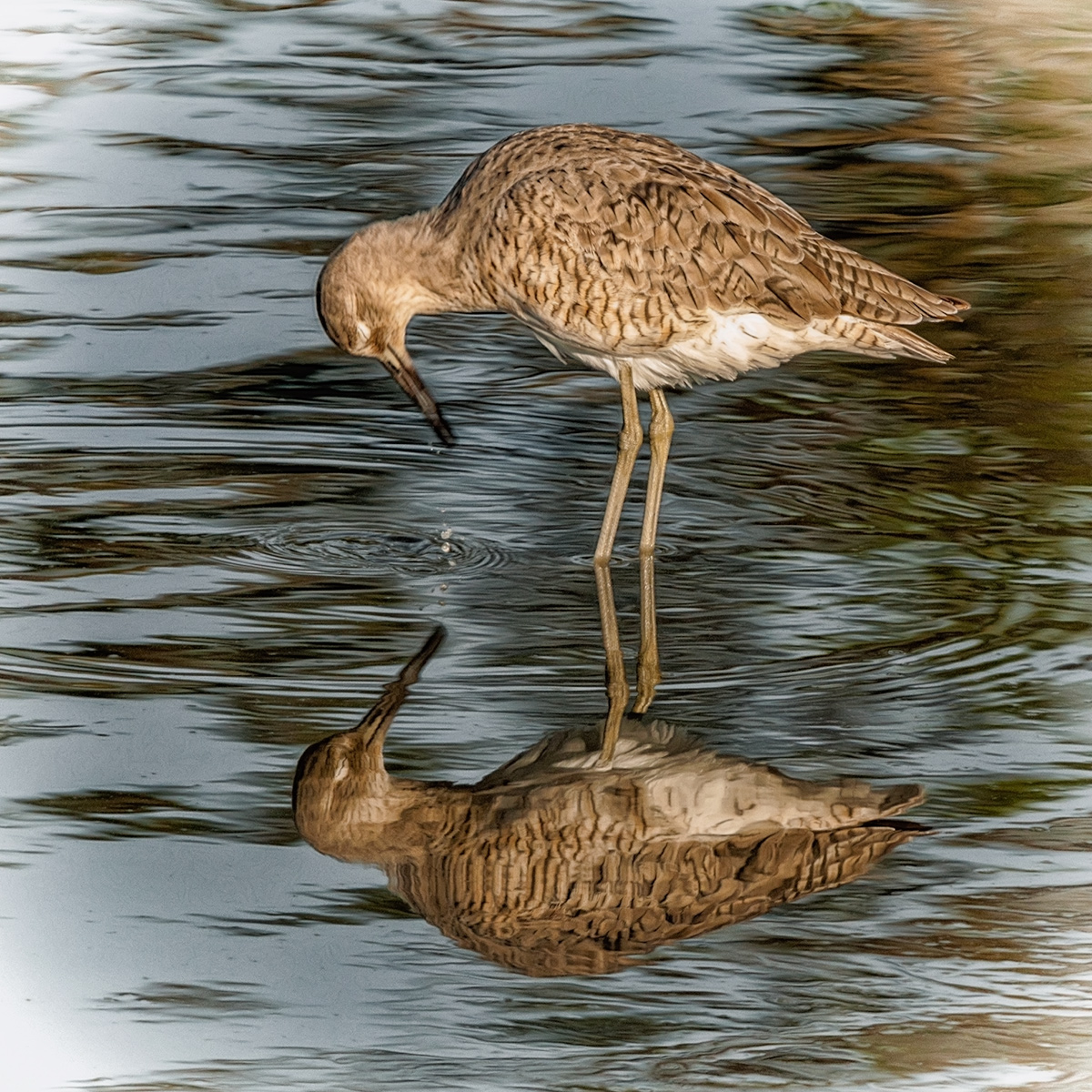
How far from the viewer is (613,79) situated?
14.8 meters

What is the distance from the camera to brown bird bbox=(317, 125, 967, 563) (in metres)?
8.03

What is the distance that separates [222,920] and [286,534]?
295 centimetres

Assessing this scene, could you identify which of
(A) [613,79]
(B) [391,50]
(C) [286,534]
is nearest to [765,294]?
(C) [286,534]

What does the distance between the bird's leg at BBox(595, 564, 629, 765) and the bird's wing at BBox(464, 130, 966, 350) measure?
3.02ft

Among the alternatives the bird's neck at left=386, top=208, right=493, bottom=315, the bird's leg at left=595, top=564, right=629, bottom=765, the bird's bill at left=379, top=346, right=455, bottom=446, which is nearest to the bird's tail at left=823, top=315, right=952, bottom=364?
the bird's leg at left=595, top=564, right=629, bottom=765

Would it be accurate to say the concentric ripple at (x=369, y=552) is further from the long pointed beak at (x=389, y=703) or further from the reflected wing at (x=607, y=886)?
the reflected wing at (x=607, y=886)

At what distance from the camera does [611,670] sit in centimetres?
709

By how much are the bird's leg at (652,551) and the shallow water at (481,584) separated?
7 cm

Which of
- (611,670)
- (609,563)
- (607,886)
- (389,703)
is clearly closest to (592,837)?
(607,886)

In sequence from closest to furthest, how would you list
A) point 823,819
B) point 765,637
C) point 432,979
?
1. point 432,979
2. point 823,819
3. point 765,637

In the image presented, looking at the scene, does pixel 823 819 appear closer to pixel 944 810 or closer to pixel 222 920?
pixel 944 810

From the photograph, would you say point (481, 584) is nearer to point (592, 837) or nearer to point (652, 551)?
point (652, 551)

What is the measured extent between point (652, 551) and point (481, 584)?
30.0 inches

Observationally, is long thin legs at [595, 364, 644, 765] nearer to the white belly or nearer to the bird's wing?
the white belly
